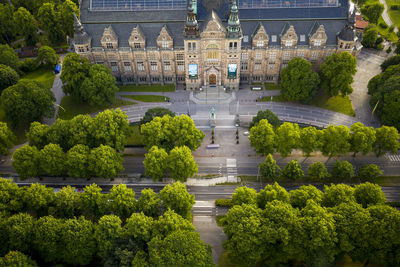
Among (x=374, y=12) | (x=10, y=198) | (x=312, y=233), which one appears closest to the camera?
(x=312, y=233)

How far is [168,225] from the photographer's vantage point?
84.0 metres

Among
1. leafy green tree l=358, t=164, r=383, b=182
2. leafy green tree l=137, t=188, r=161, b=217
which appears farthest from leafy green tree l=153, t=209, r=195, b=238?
leafy green tree l=358, t=164, r=383, b=182

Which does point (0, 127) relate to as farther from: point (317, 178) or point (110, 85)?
point (317, 178)

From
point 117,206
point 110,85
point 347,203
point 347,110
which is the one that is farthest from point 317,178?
point 110,85

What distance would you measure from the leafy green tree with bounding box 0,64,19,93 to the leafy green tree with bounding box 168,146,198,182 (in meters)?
87.7

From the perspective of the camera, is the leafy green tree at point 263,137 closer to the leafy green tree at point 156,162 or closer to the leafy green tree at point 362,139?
the leafy green tree at point 362,139

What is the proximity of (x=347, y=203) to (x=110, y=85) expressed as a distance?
102 meters

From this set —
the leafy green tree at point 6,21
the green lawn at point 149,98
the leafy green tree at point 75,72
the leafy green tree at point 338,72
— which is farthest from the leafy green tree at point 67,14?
the leafy green tree at point 338,72

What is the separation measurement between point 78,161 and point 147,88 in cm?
6013

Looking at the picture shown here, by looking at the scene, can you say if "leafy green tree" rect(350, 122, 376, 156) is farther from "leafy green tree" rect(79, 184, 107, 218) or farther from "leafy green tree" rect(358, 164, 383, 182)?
"leafy green tree" rect(79, 184, 107, 218)

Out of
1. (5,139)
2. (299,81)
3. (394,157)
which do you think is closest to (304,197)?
(394,157)

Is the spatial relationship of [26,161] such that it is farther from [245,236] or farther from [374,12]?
[374,12]

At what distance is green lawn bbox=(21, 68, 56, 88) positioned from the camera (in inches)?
6225

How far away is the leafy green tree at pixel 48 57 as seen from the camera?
15850 centimetres
